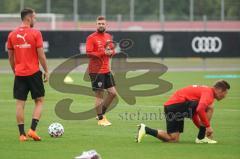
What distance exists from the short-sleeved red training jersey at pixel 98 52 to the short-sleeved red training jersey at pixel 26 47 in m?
3.69

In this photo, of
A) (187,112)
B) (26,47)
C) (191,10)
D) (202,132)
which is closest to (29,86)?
(26,47)

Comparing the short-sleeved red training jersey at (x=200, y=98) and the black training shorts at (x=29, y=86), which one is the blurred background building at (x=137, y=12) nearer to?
the black training shorts at (x=29, y=86)

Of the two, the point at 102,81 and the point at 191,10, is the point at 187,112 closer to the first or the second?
the point at 102,81

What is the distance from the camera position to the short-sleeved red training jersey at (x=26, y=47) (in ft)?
48.1

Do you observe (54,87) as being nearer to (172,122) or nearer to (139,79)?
(139,79)

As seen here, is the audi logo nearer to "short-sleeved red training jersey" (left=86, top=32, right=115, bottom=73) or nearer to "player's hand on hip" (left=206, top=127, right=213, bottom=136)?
"short-sleeved red training jersey" (left=86, top=32, right=115, bottom=73)

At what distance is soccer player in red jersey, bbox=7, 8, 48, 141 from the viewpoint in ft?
48.1

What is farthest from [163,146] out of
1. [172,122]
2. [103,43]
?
[103,43]

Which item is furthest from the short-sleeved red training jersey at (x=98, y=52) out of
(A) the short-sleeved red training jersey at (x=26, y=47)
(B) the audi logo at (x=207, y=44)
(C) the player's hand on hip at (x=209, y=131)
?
(B) the audi logo at (x=207, y=44)

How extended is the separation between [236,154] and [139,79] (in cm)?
1835

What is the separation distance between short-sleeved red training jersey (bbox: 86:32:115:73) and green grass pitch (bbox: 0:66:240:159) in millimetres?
1235

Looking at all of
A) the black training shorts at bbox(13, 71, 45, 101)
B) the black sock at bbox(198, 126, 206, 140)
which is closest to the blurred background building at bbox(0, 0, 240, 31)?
the black training shorts at bbox(13, 71, 45, 101)

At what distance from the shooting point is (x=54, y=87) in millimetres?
29672

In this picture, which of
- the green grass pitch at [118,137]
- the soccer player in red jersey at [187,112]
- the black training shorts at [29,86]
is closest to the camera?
the green grass pitch at [118,137]
